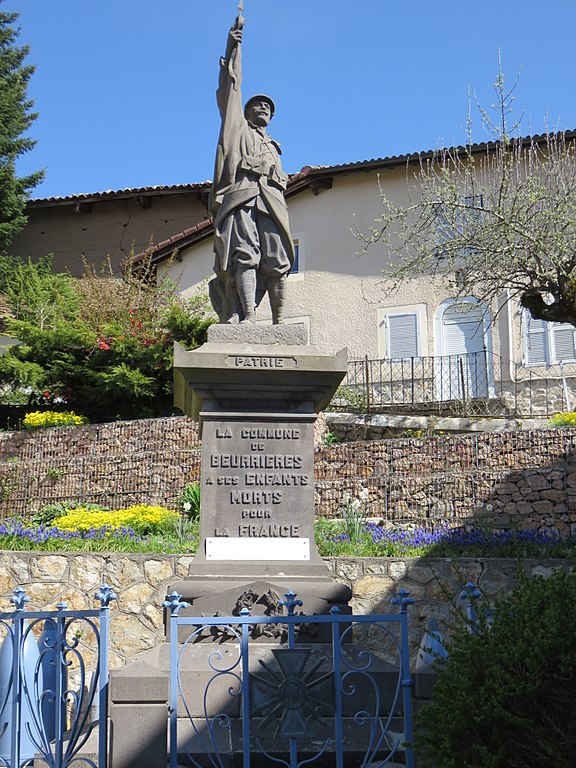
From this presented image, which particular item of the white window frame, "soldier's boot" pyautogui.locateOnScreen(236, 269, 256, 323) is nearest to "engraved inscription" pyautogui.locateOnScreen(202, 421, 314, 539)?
"soldier's boot" pyautogui.locateOnScreen(236, 269, 256, 323)

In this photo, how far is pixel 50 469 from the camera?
52.1 feet

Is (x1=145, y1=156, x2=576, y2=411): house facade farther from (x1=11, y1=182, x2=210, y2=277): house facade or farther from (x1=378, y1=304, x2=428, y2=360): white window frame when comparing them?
(x1=11, y1=182, x2=210, y2=277): house facade

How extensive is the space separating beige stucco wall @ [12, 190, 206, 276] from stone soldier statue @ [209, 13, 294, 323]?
1985 centimetres

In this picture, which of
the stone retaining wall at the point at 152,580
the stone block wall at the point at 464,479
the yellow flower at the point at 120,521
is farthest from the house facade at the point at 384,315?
the stone retaining wall at the point at 152,580

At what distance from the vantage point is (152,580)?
10320 millimetres

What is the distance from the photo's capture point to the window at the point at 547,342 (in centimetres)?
2080

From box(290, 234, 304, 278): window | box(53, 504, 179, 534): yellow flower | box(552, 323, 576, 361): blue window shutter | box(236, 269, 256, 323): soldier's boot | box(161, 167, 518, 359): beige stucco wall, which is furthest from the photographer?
box(290, 234, 304, 278): window

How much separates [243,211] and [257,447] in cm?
186

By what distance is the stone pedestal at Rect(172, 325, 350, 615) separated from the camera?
6520 mm

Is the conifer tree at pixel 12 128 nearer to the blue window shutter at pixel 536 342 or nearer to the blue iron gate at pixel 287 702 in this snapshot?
the blue window shutter at pixel 536 342

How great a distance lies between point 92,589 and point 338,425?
27.4 ft

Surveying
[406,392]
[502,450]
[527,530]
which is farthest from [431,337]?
[527,530]

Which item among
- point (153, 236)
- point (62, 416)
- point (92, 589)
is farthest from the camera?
point (153, 236)

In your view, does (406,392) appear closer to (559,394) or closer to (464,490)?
(559,394)
